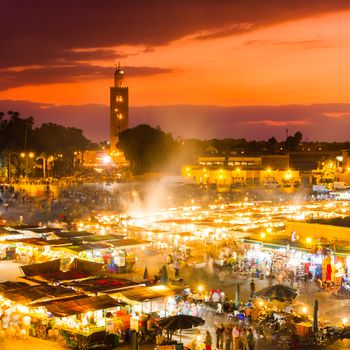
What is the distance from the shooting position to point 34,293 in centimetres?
1556

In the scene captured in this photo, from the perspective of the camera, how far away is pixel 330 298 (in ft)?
62.4

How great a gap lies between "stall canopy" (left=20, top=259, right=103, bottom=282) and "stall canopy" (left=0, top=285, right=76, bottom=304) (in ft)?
5.69

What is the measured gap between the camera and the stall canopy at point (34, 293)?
50.1 ft

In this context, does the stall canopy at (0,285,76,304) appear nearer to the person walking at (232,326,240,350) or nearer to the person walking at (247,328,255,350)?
the person walking at (232,326,240,350)

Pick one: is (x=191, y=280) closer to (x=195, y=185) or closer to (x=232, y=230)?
(x=232, y=230)

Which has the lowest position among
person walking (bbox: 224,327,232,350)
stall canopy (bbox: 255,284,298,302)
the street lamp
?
person walking (bbox: 224,327,232,350)

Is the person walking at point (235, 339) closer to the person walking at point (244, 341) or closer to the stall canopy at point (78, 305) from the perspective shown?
the person walking at point (244, 341)

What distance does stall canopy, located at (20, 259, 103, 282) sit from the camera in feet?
59.4

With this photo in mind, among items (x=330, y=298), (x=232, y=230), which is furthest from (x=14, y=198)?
(x=330, y=298)

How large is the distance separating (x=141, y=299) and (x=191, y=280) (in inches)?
268

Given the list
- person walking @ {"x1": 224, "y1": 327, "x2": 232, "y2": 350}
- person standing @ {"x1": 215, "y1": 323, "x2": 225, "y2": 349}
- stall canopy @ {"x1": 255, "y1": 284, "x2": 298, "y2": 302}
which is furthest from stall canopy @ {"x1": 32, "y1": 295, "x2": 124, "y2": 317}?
stall canopy @ {"x1": 255, "y1": 284, "x2": 298, "y2": 302}

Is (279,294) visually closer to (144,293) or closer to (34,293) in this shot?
(144,293)

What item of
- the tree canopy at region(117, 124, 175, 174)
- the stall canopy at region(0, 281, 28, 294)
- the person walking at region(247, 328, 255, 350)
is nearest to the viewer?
the person walking at region(247, 328, 255, 350)

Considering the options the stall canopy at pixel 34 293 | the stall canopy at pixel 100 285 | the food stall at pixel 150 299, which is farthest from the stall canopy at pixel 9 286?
the food stall at pixel 150 299
